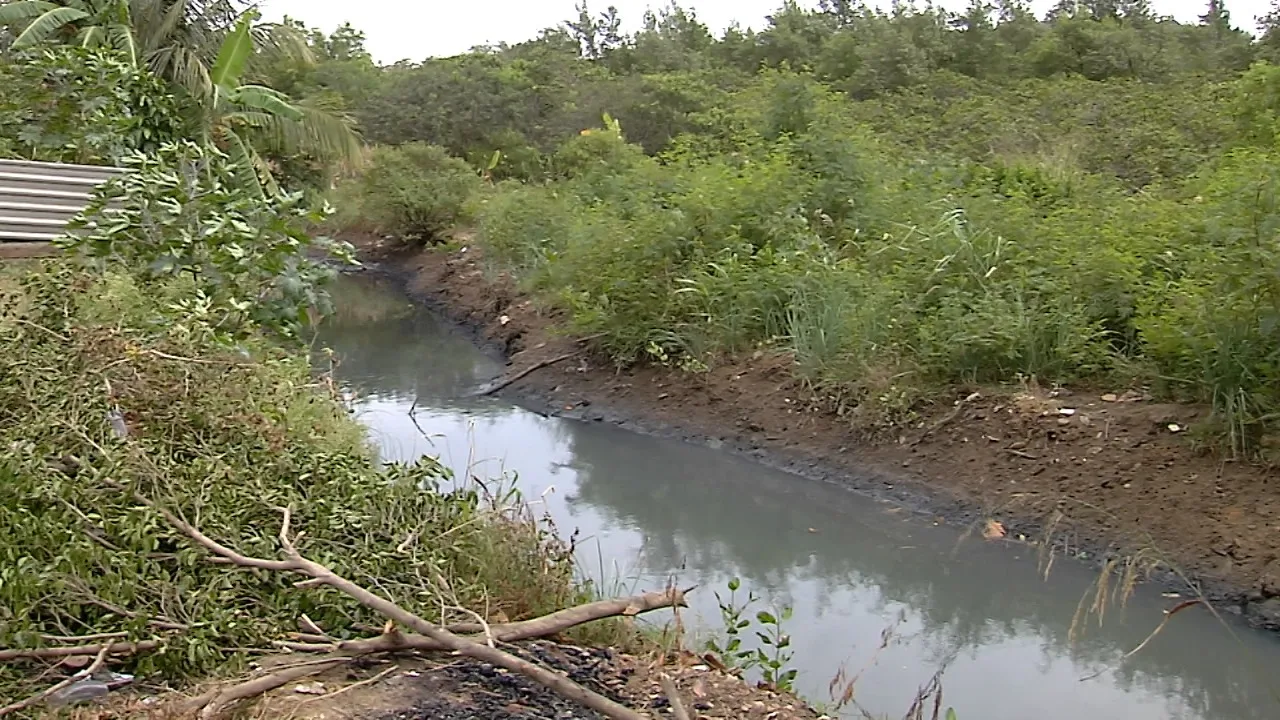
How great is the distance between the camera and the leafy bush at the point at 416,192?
62.6 feet

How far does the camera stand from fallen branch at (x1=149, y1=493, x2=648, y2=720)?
3225mm

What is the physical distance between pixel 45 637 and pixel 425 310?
13160 millimetres

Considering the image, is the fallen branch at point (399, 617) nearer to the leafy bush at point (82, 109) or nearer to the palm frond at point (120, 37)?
the leafy bush at point (82, 109)

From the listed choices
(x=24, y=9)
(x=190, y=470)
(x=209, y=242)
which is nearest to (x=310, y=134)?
(x=24, y=9)

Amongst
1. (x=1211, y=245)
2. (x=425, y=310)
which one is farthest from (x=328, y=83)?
(x=1211, y=245)

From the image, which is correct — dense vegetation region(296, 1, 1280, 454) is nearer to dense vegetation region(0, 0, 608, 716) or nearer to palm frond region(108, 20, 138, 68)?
dense vegetation region(0, 0, 608, 716)

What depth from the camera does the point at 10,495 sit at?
3.86m

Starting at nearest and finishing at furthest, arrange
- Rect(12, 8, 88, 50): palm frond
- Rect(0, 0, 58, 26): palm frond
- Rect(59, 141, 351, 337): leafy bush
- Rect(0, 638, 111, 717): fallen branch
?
1. Rect(0, 638, 111, 717): fallen branch
2. Rect(59, 141, 351, 337): leafy bush
3. Rect(12, 8, 88, 50): palm frond
4. Rect(0, 0, 58, 26): palm frond

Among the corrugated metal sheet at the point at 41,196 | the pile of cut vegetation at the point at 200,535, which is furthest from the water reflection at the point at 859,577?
the corrugated metal sheet at the point at 41,196

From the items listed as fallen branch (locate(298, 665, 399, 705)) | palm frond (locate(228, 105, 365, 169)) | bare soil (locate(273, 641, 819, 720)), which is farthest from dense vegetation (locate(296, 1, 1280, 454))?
fallen branch (locate(298, 665, 399, 705))

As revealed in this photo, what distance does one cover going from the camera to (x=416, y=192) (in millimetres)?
19078

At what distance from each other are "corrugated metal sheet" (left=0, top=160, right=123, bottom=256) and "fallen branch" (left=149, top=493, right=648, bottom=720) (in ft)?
15.6

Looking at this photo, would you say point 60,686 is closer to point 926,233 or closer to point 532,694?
point 532,694

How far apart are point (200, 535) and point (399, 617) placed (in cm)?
75
